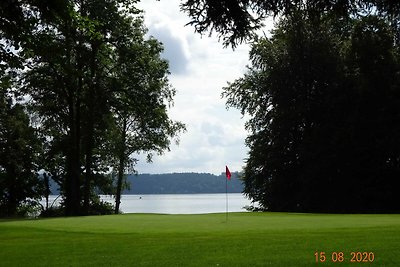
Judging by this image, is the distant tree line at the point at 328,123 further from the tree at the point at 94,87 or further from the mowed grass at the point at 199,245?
the mowed grass at the point at 199,245

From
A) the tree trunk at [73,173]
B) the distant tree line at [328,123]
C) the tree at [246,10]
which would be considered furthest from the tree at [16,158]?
the tree at [246,10]

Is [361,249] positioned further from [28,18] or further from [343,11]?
[28,18]

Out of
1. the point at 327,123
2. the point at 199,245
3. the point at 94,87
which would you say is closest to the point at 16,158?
the point at 94,87

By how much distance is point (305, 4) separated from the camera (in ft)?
29.8

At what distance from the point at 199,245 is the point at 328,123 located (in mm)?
28732

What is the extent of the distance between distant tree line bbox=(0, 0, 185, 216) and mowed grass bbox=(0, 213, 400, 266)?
18475mm

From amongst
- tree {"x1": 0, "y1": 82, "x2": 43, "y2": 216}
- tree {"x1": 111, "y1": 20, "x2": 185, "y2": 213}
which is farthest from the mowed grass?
tree {"x1": 0, "y1": 82, "x2": 43, "y2": 216}

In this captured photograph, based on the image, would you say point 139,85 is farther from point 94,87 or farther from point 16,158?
point 16,158

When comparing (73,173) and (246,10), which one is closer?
(246,10)

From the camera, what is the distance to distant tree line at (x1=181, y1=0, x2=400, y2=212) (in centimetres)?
3741

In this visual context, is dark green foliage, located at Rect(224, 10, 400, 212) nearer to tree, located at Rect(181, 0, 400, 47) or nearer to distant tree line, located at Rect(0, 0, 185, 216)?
distant tree line, located at Rect(0, 0, 185, 216)

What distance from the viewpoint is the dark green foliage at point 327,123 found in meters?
37.4

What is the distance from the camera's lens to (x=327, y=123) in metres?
39.7

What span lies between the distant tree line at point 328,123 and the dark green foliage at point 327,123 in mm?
69
